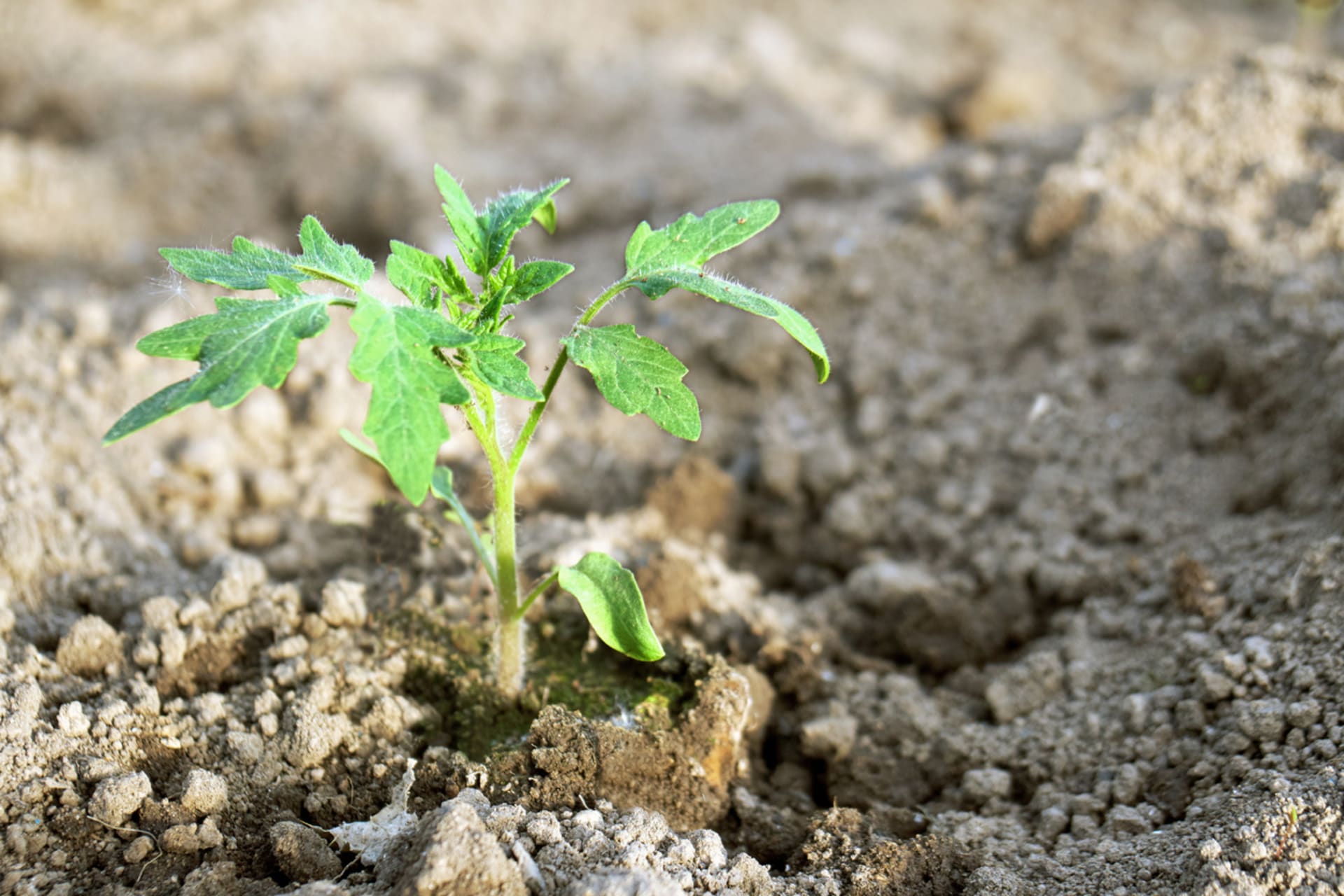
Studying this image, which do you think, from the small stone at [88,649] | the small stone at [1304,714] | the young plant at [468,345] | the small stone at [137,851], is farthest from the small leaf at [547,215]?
the small stone at [1304,714]

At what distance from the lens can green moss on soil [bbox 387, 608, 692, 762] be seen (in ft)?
7.29

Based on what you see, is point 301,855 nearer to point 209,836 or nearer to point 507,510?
point 209,836

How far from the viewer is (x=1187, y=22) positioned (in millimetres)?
6949

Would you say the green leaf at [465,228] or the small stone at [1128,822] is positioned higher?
the green leaf at [465,228]

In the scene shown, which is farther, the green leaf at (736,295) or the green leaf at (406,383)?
the green leaf at (736,295)

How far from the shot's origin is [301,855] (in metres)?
1.86

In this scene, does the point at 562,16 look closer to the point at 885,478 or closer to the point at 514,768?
the point at 885,478

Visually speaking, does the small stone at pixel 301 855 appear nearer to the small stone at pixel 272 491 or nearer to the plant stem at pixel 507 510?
the plant stem at pixel 507 510

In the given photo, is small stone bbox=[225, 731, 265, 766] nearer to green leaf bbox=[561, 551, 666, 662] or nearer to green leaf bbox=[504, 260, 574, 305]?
green leaf bbox=[561, 551, 666, 662]

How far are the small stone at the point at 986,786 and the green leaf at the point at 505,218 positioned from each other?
1589 mm

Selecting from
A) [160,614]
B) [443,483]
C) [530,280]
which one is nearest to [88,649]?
[160,614]

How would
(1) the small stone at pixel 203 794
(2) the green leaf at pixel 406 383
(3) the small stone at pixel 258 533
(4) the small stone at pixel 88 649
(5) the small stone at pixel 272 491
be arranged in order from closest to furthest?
(2) the green leaf at pixel 406 383 < (1) the small stone at pixel 203 794 < (4) the small stone at pixel 88 649 < (3) the small stone at pixel 258 533 < (5) the small stone at pixel 272 491

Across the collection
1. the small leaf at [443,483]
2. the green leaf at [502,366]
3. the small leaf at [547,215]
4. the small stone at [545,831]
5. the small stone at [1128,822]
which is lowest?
the small stone at [545,831]

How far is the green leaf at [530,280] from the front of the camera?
198 centimetres
